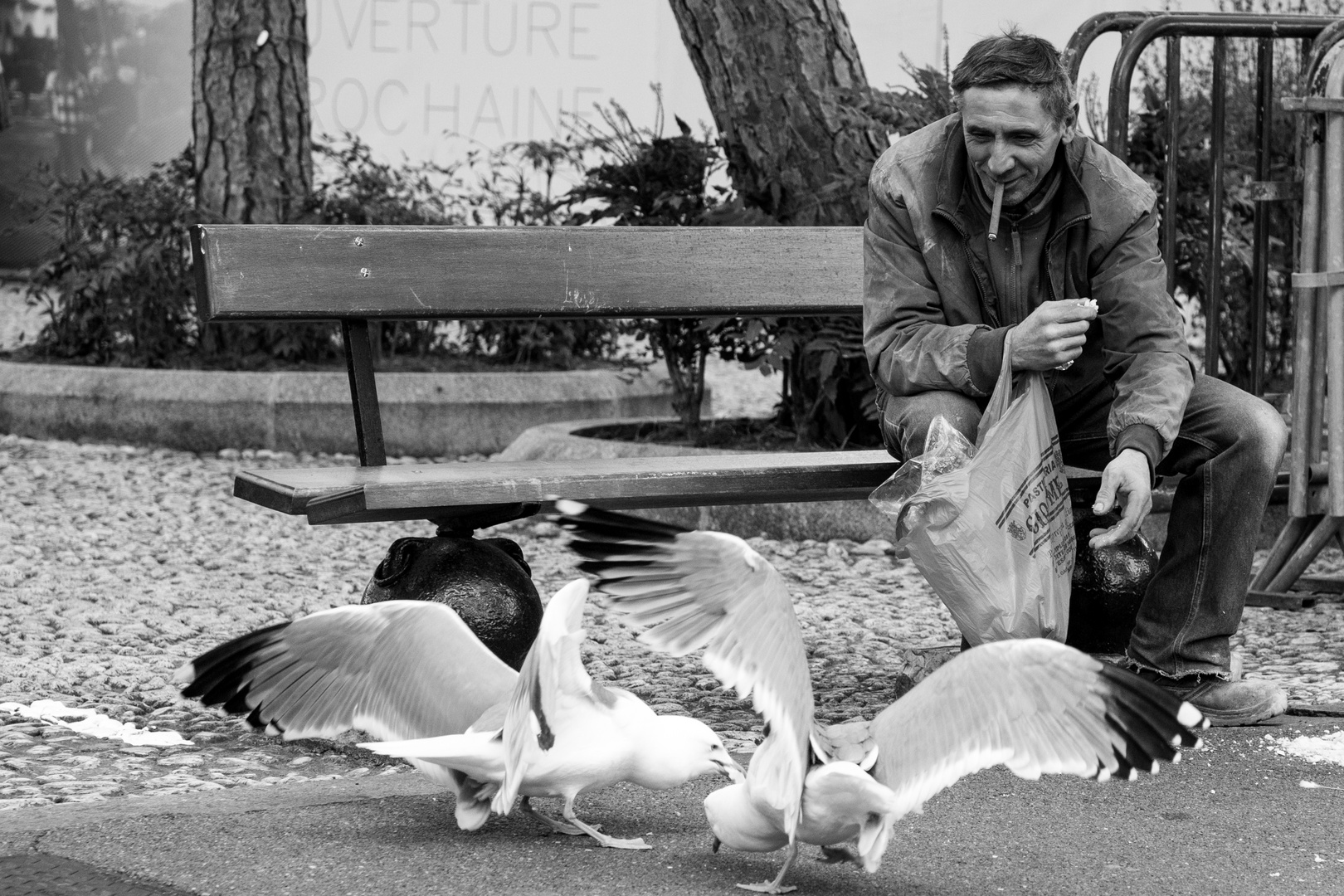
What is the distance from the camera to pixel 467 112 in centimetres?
1280

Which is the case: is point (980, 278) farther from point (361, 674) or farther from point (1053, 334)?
point (361, 674)

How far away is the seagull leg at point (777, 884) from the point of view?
8.36ft

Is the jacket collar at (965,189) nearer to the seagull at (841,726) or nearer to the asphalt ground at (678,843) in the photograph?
the asphalt ground at (678,843)

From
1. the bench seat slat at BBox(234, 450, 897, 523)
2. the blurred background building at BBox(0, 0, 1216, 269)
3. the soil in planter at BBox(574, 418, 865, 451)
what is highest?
the blurred background building at BBox(0, 0, 1216, 269)

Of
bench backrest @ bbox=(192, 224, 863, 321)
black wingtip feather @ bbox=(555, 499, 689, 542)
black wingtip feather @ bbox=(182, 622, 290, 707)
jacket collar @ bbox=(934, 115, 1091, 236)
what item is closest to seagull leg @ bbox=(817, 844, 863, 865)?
black wingtip feather @ bbox=(555, 499, 689, 542)

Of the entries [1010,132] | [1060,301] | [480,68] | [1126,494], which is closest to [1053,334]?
[1060,301]

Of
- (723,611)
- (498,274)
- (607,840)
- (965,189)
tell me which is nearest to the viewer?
(723,611)

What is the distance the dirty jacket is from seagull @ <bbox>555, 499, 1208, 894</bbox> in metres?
1.11

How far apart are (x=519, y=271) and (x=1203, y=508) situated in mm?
1849

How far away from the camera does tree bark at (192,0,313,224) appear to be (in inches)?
334

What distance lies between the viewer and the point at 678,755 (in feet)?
8.90

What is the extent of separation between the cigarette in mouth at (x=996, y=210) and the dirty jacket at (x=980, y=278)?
86 mm

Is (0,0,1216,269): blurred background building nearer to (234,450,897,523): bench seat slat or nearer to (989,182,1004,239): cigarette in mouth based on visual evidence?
(234,450,897,523): bench seat slat

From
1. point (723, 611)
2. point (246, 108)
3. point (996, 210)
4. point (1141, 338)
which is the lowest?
point (723, 611)
